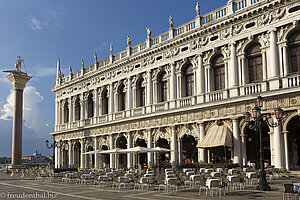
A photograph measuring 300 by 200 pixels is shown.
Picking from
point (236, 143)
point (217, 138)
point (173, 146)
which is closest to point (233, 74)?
point (217, 138)

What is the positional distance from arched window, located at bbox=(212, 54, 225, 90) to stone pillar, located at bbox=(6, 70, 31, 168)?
24205 mm

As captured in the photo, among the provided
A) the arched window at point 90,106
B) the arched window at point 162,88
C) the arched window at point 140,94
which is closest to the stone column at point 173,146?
the arched window at point 162,88

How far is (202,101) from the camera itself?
27172 mm

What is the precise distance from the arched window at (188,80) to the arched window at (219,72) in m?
2.33

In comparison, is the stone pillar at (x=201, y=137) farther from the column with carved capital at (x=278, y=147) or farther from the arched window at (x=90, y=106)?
the arched window at (x=90, y=106)

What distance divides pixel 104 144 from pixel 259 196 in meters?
26.0

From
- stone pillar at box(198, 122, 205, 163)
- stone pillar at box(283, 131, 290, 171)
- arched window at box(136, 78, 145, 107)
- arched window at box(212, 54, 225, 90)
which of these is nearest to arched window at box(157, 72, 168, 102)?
arched window at box(136, 78, 145, 107)

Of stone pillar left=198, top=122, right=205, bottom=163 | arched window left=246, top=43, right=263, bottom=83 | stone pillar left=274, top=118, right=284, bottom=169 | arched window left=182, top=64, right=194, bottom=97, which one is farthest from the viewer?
arched window left=182, top=64, right=194, bottom=97

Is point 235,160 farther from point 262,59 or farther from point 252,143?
point 262,59

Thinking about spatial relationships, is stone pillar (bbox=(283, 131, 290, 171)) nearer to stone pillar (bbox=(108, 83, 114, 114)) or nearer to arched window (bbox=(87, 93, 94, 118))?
stone pillar (bbox=(108, 83, 114, 114))

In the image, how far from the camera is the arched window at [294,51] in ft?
74.4

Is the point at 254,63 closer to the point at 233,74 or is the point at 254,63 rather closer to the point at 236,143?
the point at 233,74

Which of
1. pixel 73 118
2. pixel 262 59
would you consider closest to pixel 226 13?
pixel 262 59

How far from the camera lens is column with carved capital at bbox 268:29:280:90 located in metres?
22.7
